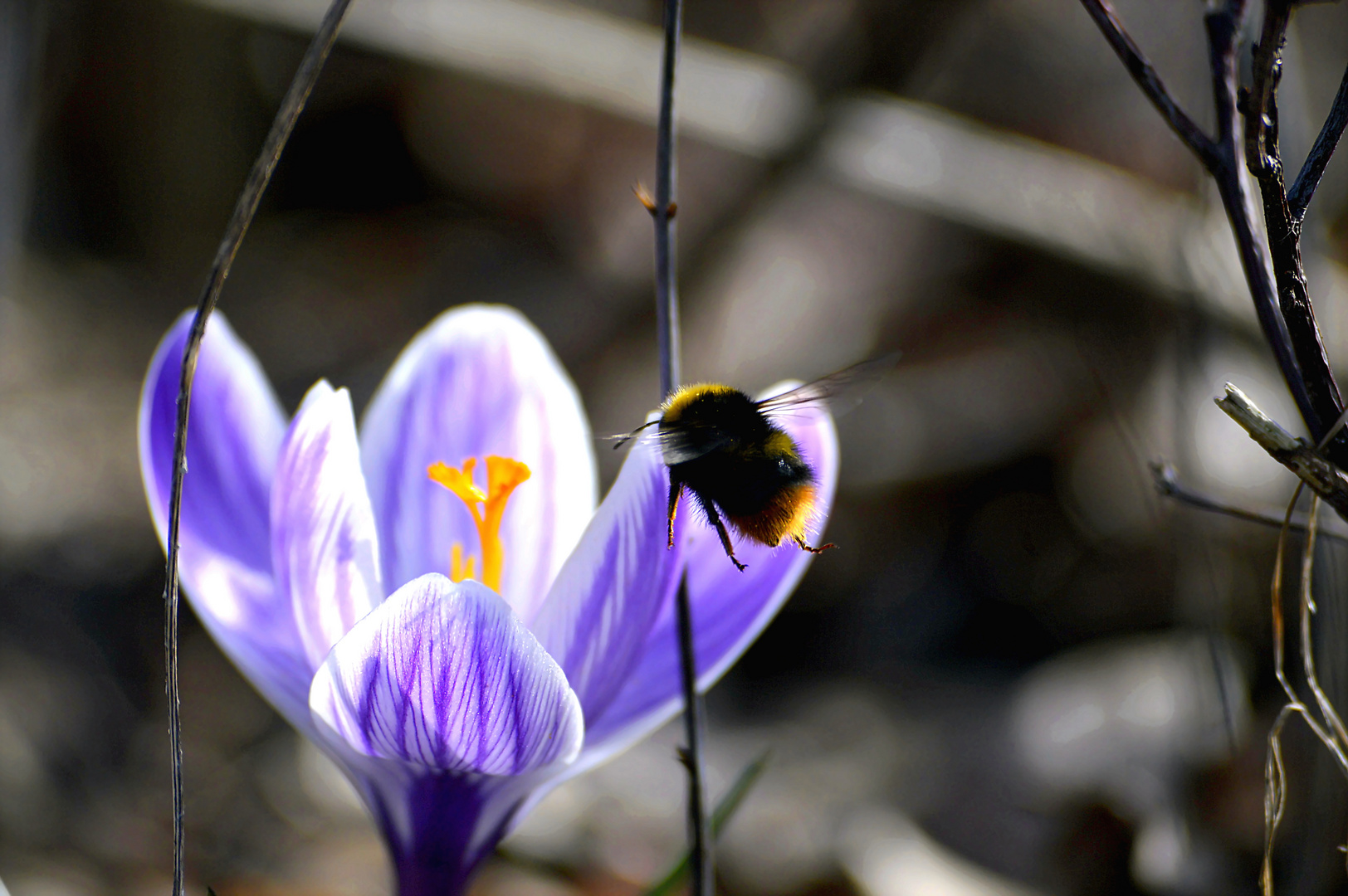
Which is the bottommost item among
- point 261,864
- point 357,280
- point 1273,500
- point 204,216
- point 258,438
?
point 261,864

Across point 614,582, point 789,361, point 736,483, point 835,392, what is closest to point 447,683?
point 614,582

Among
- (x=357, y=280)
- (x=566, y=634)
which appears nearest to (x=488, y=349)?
(x=566, y=634)

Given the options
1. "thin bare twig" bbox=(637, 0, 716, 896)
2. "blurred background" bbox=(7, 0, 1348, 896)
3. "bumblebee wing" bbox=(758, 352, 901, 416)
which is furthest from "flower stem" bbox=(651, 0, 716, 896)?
"blurred background" bbox=(7, 0, 1348, 896)

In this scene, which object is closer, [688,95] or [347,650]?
[347,650]

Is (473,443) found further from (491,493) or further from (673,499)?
(673,499)

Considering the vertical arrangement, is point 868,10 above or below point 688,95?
above

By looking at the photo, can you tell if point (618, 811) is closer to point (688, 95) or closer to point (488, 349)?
point (488, 349)
